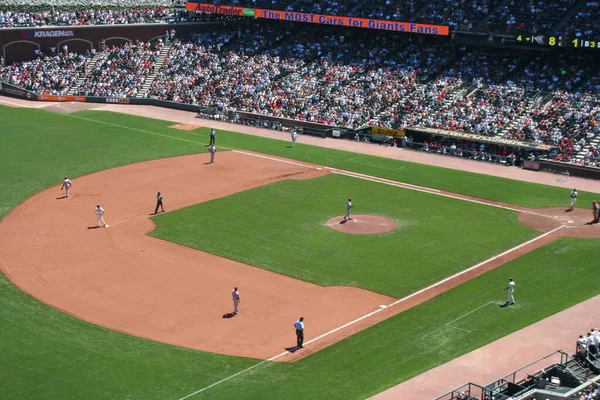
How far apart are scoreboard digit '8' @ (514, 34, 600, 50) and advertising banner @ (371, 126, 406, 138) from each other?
1360cm

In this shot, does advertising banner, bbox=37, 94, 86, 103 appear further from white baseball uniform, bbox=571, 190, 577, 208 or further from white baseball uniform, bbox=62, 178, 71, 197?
white baseball uniform, bbox=571, 190, 577, 208

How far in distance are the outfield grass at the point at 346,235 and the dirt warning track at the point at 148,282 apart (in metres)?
1.51

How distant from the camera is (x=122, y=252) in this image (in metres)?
45.0

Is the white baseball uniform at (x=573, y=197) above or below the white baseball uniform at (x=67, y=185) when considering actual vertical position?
above

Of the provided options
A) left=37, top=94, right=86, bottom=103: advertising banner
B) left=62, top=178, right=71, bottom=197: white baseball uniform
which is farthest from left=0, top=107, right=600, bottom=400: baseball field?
left=37, top=94, right=86, bottom=103: advertising banner

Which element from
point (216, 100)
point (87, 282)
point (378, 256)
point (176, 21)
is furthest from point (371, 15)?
point (87, 282)

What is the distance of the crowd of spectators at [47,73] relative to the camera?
284 feet

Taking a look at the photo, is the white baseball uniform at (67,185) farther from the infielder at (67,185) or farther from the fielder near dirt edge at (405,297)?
the fielder near dirt edge at (405,297)

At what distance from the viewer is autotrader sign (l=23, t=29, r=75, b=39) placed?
292ft

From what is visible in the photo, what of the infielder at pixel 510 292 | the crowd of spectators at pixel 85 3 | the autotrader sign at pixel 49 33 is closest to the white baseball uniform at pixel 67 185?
the infielder at pixel 510 292

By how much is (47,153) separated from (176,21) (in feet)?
116

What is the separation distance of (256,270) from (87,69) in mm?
54092

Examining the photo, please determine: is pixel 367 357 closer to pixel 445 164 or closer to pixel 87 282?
pixel 87 282

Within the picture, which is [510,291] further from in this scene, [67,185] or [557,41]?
[557,41]
